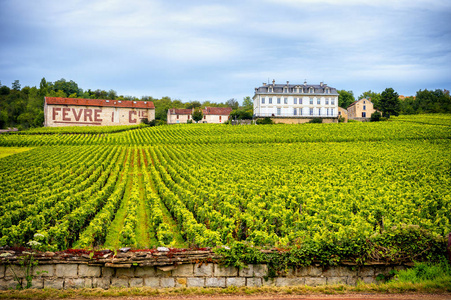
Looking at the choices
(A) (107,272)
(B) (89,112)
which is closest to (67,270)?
(A) (107,272)

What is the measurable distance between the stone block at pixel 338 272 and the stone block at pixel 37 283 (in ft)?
25.2

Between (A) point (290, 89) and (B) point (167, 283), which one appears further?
(A) point (290, 89)

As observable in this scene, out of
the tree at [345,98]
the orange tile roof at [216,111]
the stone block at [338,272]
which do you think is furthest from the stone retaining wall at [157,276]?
the tree at [345,98]

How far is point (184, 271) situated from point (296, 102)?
279ft

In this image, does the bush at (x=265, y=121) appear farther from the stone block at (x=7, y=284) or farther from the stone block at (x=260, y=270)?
the stone block at (x=7, y=284)

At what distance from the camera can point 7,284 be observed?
9.44 m

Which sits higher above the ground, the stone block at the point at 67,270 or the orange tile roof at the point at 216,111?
the orange tile roof at the point at 216,111

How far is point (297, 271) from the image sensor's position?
10.2 metres

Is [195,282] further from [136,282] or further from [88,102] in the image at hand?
[88,102]

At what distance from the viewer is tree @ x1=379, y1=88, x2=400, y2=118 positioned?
94.1 metres

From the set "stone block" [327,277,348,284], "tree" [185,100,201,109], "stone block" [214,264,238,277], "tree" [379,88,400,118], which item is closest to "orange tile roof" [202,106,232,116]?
"tree" [185,100,201,109]

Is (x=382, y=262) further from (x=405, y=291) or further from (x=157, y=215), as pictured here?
(x=157, y=215)

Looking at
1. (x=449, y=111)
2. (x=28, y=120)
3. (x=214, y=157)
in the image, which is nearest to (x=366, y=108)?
(x=449, y=111)

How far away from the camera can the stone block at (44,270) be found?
952cm
